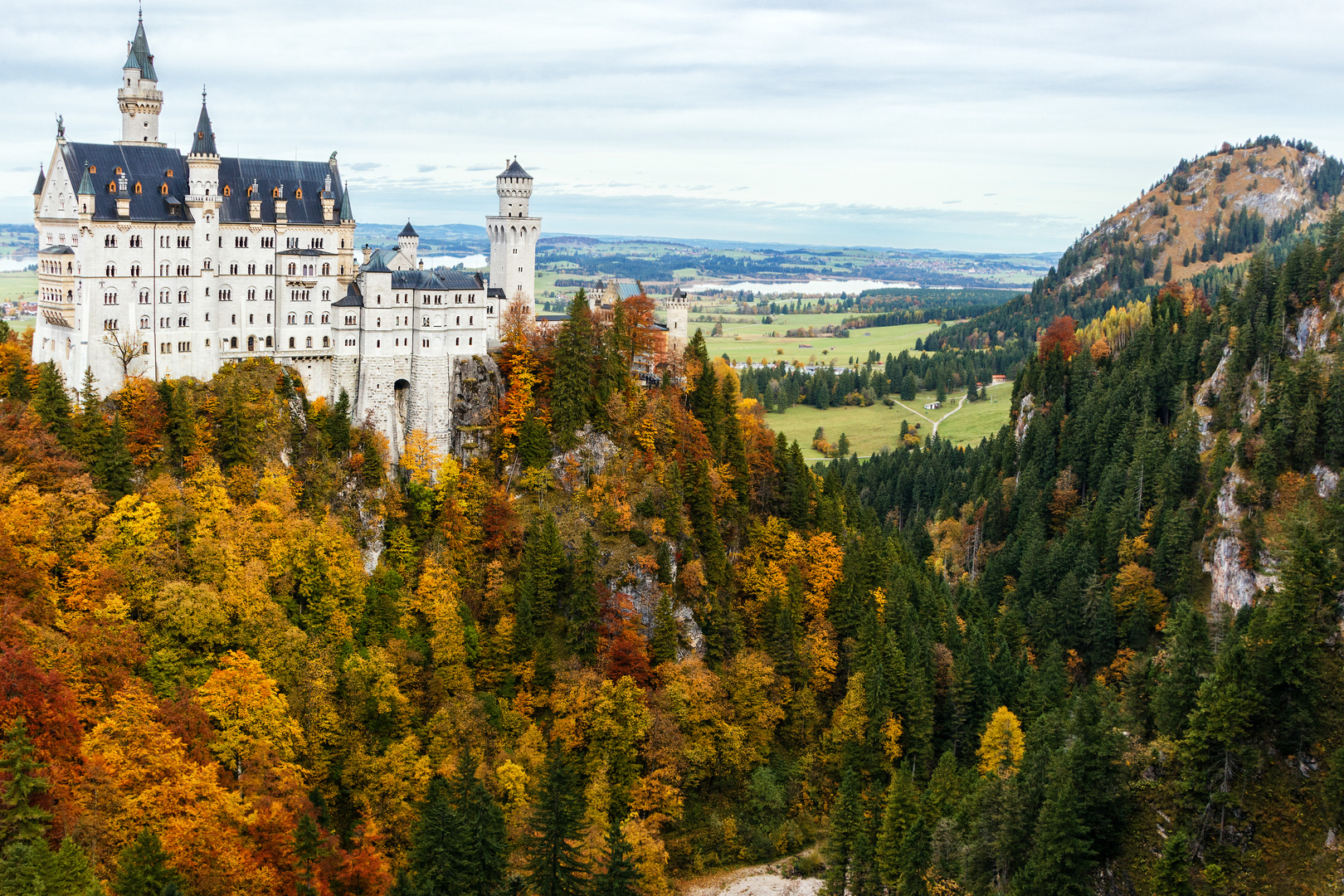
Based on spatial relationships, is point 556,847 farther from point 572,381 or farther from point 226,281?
point 226,281

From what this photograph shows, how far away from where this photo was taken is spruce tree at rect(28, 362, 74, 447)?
80562 mm

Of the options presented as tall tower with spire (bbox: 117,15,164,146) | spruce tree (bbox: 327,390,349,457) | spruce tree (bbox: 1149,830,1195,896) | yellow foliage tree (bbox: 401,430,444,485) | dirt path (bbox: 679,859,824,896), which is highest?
tall tower with spire (bbox: 117,15,164,146)

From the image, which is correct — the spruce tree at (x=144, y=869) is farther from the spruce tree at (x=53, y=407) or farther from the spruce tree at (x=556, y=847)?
the spruce tree at (x=53, y=407)

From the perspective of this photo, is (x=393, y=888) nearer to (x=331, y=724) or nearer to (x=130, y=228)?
(x=331, y=724)

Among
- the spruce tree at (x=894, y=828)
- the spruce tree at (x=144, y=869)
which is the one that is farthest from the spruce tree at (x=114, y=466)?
the spruce tree at (x=894, y=828)

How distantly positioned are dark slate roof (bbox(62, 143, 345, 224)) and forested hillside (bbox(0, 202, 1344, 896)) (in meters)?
13.8

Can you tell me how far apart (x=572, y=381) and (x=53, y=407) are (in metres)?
38.6

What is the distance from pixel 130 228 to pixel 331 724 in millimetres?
41901

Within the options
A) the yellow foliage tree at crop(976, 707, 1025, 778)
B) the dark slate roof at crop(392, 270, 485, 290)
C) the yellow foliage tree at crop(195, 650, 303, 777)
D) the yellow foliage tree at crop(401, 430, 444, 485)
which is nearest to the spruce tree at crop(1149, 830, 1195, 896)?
the yellow foliage tree at crop(976, 707, 1025, 778)

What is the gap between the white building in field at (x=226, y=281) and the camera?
88312mm

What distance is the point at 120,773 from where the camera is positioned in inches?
2479

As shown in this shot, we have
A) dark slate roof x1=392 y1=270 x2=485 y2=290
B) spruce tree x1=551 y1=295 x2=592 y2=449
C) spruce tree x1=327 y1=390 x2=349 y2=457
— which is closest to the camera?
spruce tree x1=327 y1=390 x2=349 y2=457

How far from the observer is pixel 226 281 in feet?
311

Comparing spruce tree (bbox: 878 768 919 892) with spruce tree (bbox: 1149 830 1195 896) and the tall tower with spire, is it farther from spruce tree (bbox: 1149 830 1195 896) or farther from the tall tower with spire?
the tall tower with spire
